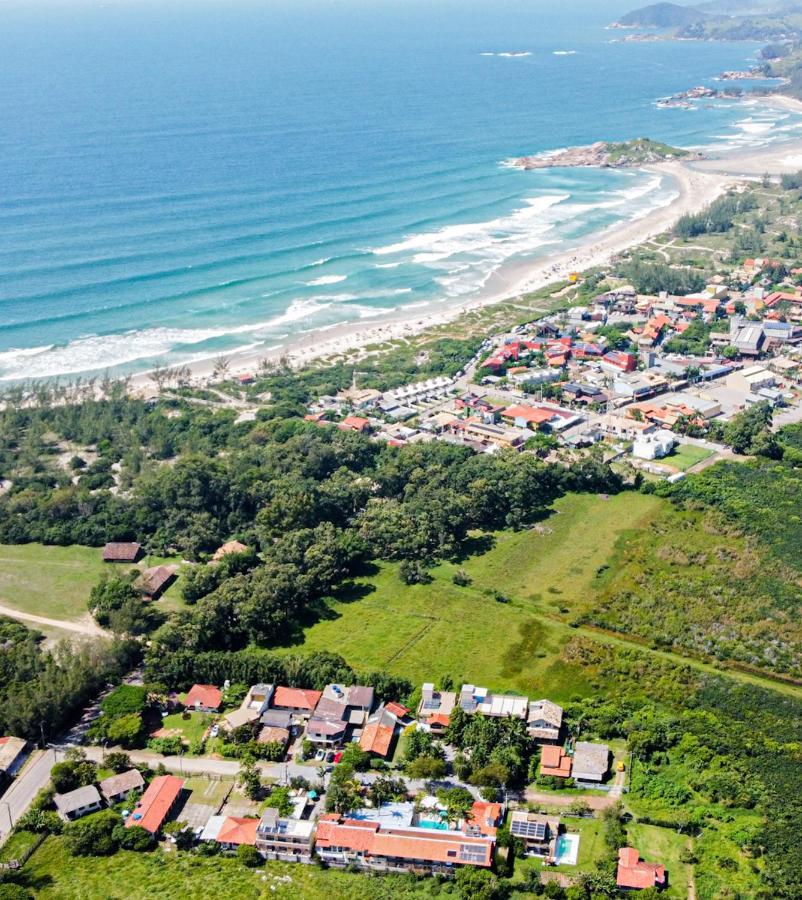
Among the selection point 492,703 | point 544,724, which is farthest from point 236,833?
point 544,724

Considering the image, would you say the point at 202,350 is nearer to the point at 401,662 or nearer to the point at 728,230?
the point at 401,662

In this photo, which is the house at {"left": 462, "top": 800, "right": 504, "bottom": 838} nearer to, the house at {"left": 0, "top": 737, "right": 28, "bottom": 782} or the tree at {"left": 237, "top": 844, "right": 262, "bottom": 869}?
the tree at {"left": 237, "top": 844, "right": 262, "bottom": 869}

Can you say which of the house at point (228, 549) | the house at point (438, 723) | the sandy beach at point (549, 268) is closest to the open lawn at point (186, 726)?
the house at point (438, 723)

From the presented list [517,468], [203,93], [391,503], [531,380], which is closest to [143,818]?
[391,503]

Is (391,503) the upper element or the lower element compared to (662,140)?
lower

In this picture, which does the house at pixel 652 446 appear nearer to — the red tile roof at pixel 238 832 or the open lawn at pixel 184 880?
the open lawn at pixel 184 880

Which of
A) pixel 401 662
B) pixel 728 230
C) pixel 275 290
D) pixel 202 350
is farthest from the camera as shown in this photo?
pixel 728 230
